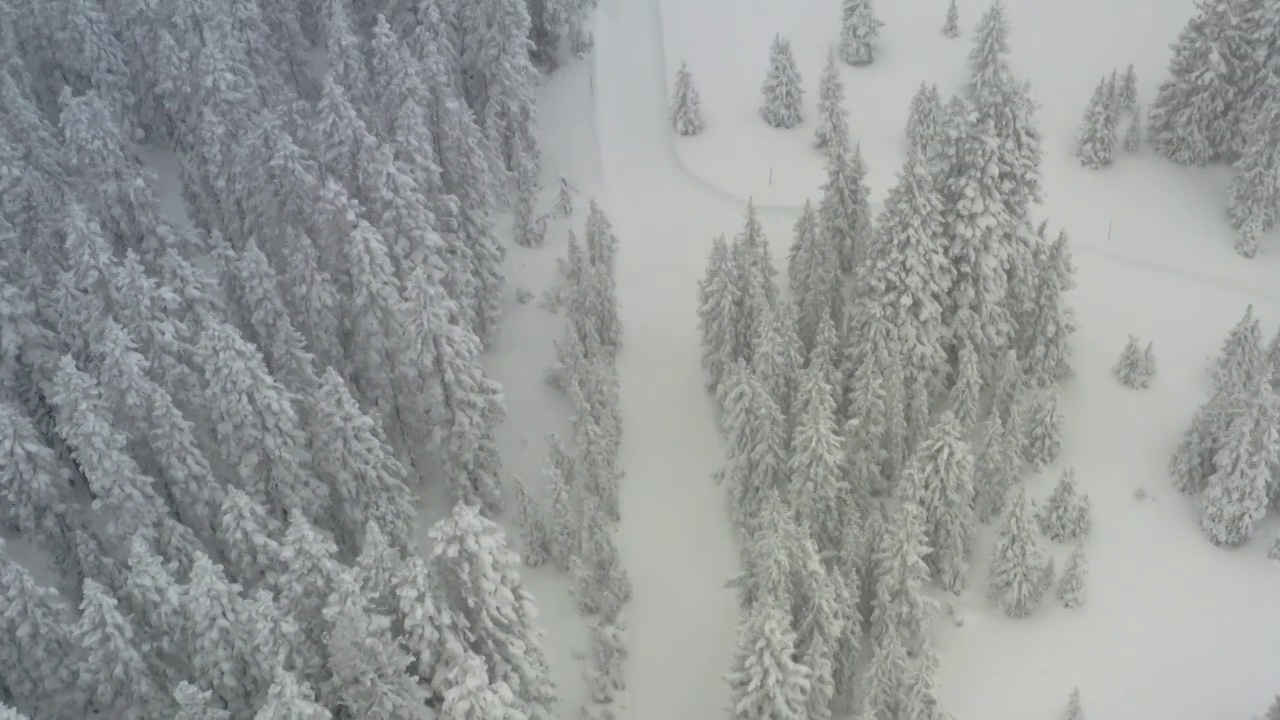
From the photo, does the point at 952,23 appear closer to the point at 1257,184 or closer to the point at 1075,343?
the point at 1257,184

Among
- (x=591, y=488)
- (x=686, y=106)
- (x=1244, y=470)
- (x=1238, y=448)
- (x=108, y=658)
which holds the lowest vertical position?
(x=591, y=488)

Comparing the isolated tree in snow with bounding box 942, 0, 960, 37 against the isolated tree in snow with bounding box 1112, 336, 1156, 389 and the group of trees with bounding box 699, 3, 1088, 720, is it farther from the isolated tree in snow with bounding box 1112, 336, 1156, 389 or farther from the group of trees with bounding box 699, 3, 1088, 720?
the isolated tree in snow with bounding box 1112, 336, 1156, 389

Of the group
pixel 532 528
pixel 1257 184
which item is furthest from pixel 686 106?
pixel 532 528

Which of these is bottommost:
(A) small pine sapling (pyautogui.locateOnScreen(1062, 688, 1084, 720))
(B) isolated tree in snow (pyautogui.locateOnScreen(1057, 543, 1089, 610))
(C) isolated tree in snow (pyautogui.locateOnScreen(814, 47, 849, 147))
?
(A) small pine sapling (pyautogui.locateOnScreen(1062, 688, 1084, 720))

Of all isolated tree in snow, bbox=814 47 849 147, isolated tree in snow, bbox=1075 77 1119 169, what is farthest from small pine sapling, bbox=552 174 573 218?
isolated tree in snow, bbox=1075 77 1119 169

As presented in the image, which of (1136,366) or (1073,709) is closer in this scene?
(1073,709)

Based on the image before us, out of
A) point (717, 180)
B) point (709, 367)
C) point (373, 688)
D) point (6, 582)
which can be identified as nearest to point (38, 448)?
point (6, 582)
